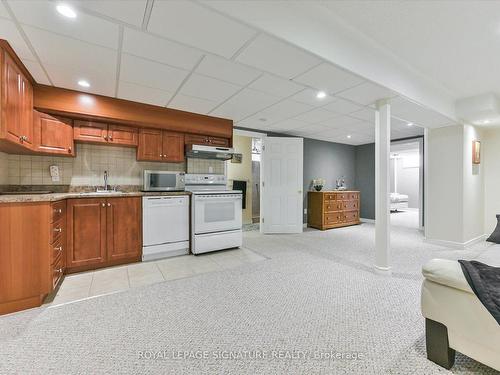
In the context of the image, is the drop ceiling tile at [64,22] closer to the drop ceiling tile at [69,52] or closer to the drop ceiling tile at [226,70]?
the drop ceiling tile at [69,52]

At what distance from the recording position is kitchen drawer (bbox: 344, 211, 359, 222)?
5977 mm

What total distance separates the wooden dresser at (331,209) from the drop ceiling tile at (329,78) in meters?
3.25

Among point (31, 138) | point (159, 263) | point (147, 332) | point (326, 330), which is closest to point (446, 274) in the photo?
point (326, 330)

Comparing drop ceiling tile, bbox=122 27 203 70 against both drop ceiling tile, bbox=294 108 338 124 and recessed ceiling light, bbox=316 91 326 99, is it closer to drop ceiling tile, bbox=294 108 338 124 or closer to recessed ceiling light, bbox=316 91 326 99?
recessed ceiling light, bbox=316 91 326 99

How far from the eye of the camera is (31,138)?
257cm

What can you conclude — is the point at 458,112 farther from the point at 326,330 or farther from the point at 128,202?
the point at 128,202

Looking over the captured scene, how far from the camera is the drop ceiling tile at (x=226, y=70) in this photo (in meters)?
2.19

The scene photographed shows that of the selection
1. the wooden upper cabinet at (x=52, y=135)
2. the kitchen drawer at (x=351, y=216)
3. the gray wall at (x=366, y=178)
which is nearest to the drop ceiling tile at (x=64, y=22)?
the wooden upper cabinet at (x=52, y=135)

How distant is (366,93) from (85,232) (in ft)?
12.4

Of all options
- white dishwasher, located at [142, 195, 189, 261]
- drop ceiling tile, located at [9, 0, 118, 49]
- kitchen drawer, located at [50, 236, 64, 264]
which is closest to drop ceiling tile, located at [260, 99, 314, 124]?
white dishwasher, located at [142, 195, 189, 261]

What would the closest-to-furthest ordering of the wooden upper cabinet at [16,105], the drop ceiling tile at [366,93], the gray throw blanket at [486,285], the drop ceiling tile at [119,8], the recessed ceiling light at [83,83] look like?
1. the gray throw blanket at [486,285]
2. the drop ceiling tile at [119,8]
3. the wooden upper cabinet at [16,105]
4. the drop ceiling tile at [366,93]
5. the recessed ceiling light at [83,83]

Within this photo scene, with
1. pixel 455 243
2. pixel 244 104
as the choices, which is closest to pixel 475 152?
pixel 455 243

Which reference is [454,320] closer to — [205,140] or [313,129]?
[205,140]

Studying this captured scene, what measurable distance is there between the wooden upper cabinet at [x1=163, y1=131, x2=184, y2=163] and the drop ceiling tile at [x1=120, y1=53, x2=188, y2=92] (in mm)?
957
